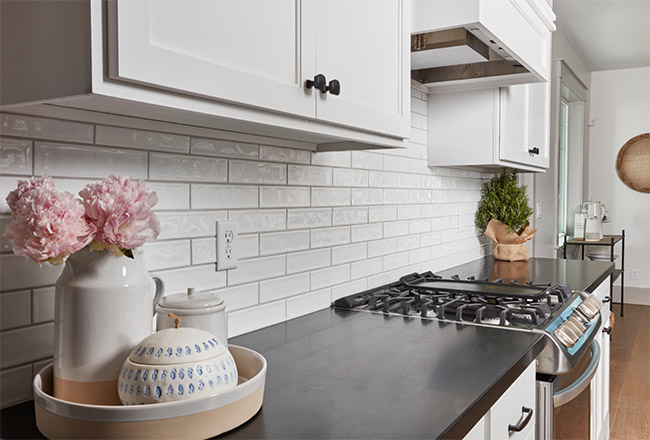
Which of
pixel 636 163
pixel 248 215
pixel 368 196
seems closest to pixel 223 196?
pixel 248 215

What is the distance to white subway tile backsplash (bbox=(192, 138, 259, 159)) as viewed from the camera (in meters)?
1.37

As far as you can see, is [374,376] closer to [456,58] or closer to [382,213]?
[382,213]

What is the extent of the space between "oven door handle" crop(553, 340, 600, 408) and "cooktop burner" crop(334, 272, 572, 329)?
0.20 meters

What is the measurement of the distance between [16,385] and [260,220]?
750 millimetres

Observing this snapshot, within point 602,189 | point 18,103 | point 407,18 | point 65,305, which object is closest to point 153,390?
point 65,305

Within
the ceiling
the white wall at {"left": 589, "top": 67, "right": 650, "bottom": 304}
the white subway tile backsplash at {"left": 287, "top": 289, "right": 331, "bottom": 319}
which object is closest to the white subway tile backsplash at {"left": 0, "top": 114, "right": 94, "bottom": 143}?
the white subway tile backsplash at {"left": 287, "top": 289, "right": 331, "bottom": 319}

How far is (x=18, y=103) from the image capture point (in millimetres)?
881

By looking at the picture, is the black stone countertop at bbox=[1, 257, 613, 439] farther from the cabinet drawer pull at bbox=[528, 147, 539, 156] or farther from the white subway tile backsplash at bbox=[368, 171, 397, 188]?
the cabinet drawer pull at bbox=[528, 147, 539, 156]

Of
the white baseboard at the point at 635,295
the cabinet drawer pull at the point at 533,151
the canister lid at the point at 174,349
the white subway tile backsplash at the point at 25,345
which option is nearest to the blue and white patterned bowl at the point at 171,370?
the canister lid at the point at 174,349

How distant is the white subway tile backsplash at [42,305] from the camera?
101 cm

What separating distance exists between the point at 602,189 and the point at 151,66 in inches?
271

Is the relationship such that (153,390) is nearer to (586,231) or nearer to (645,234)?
(586,231)

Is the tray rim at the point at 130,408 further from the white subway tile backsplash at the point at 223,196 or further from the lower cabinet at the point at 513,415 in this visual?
the white subway tile backsplash at the point at 223,196

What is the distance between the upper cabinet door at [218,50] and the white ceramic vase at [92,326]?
1.01 feet
